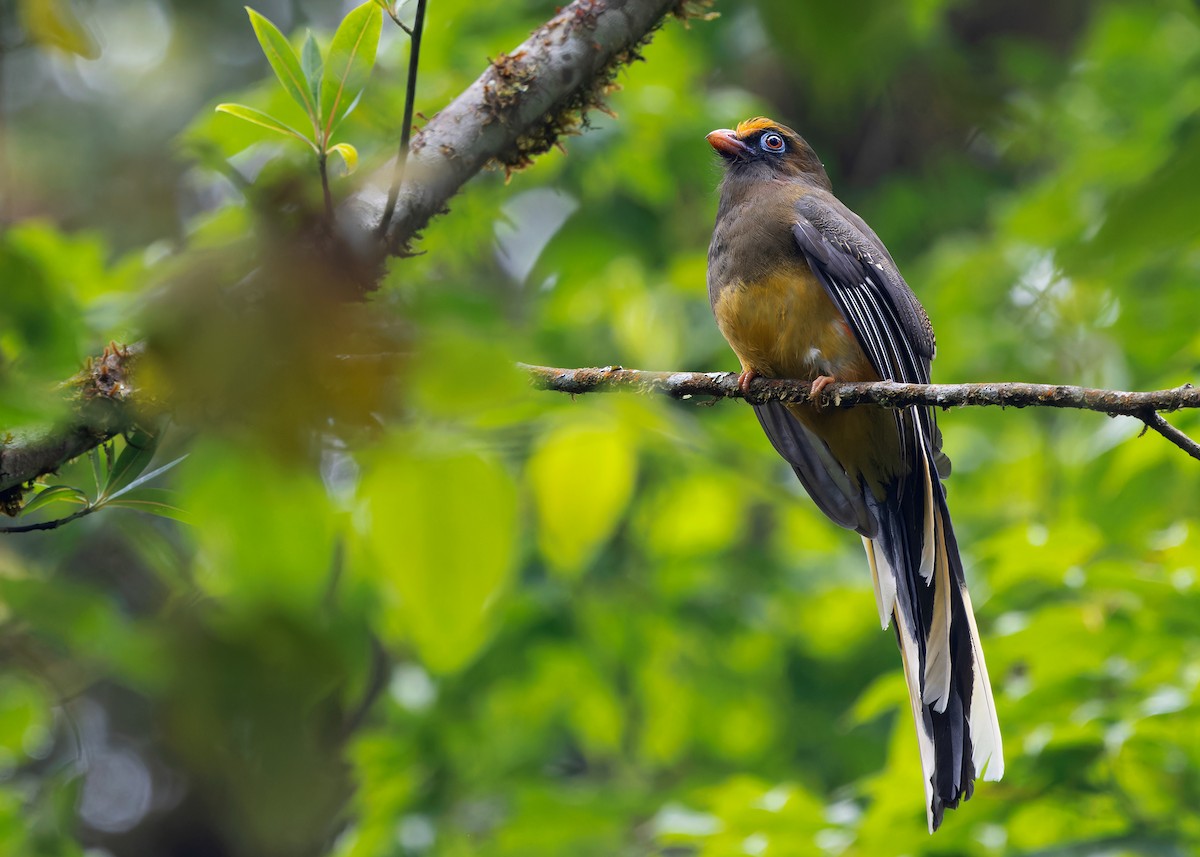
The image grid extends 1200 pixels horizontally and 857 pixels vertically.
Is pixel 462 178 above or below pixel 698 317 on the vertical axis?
above

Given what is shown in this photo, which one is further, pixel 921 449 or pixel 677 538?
pixel 677 538

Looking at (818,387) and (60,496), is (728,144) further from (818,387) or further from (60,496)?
(60,496)

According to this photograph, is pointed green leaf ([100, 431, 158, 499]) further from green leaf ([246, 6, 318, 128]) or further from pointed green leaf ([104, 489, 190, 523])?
green leaf ([246, 6, 318, 128])

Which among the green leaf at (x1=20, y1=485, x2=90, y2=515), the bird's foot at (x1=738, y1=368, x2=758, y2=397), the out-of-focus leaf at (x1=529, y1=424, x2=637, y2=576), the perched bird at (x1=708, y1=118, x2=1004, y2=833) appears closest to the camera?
the green leaf at (x1=20, y1=485, x2=90, y2=515)

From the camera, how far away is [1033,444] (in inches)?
212

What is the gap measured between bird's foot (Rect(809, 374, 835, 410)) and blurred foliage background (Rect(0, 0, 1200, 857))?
1.09ft

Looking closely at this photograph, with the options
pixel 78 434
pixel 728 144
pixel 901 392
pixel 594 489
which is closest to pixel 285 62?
pixel 78 434

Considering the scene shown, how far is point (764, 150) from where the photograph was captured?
3.64m

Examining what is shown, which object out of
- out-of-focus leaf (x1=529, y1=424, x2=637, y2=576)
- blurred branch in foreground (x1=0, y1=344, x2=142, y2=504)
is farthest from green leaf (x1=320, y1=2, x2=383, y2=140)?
out-of-focus leaf (x1=529, y1=424, x2=637, y2=576)

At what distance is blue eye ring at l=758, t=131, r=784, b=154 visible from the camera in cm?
366

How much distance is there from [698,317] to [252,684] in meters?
4.01

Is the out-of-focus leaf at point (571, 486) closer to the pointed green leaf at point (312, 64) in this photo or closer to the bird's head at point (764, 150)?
the pointed green leaf at point (312, 64)

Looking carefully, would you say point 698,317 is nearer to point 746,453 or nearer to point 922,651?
point 746,453

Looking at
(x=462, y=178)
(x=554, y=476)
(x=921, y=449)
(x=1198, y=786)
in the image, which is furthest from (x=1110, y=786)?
(x=462, y=178)
